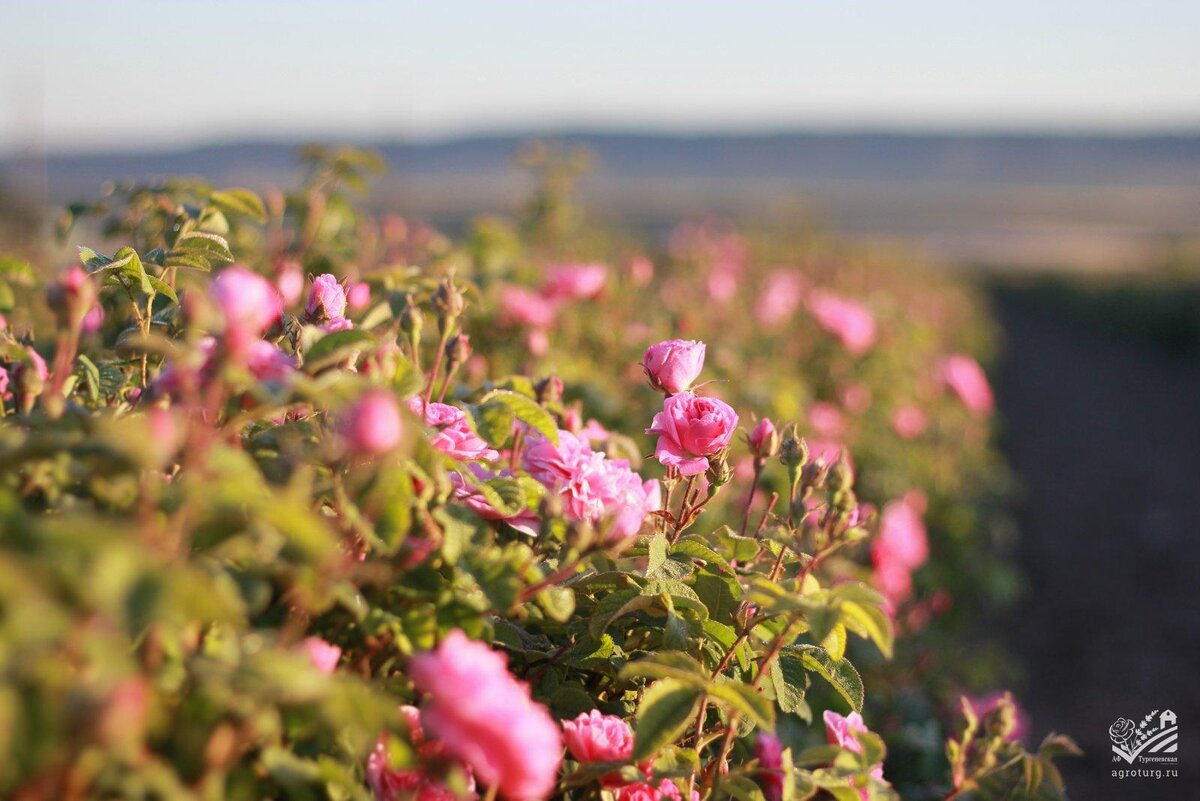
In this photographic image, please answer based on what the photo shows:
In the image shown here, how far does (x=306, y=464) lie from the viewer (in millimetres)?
776

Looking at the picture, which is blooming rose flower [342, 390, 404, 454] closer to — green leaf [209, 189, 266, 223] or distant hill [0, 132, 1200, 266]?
green leaf [209, 189, 266, 223]

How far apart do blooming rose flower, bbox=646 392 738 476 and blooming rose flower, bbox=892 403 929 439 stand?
251 centimetres

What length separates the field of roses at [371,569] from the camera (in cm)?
57

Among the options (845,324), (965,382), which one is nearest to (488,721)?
(845,324)

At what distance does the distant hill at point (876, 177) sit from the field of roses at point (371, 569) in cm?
3611

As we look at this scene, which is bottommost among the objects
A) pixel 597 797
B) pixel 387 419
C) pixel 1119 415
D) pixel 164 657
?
pixel 1119 415

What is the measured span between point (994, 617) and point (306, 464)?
156 inches

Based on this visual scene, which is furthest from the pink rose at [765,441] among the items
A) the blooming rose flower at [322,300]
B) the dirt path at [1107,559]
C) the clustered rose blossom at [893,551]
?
the dirt path at [1107,559]

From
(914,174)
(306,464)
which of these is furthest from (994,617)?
(914,174)

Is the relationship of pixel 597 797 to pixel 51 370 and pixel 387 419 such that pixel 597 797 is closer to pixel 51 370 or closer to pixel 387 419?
pixel 387 419

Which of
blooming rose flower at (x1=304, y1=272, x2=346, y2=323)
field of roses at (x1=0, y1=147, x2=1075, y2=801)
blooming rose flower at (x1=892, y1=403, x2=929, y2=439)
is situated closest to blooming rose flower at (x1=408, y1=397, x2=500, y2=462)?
field of roses at (x1=0, y1=147, x2=1075, y2=801)

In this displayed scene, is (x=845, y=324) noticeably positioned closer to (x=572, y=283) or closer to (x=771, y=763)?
(x=572, y=283)

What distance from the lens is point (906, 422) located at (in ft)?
11.4

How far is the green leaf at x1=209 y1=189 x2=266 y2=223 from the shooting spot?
1404mm
